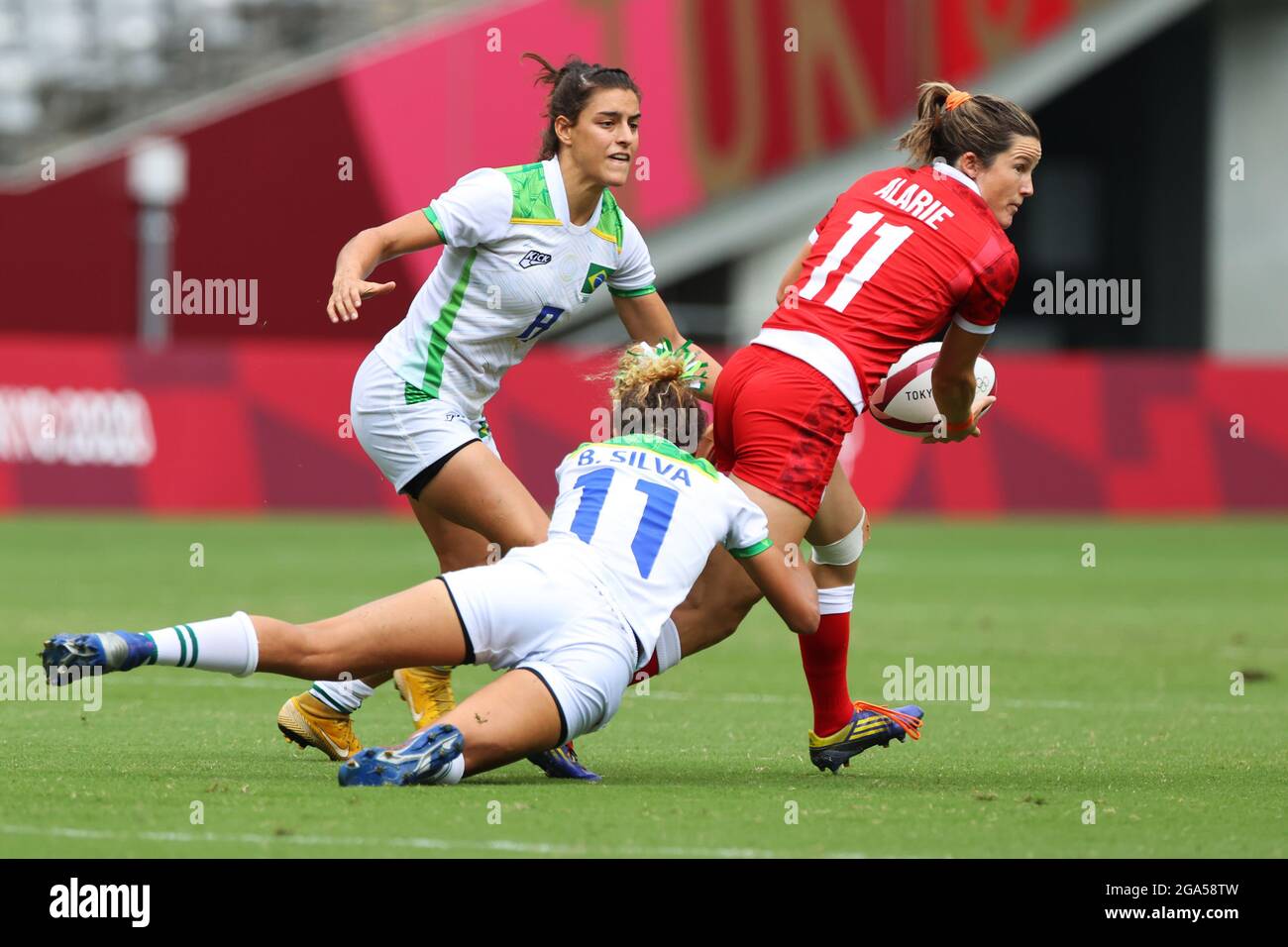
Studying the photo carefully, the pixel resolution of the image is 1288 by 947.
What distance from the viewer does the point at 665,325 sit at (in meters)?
7.44

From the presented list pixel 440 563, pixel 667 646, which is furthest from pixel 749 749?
pixel 440 563

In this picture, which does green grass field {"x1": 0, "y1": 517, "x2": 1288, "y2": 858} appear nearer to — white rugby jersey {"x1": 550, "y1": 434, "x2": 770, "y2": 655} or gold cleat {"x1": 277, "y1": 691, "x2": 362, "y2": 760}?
gold cleat {"x1": 277, "y1": 691, "x2": 362, "y2": 760}

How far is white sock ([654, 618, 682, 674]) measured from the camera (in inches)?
259

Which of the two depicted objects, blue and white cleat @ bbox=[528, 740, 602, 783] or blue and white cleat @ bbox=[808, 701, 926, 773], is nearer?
blue and white cleat @ bbox=[528, 740, 602, 783]

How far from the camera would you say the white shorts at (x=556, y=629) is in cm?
604

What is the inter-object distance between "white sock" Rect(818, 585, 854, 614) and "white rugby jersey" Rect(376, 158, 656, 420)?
136 centimetres

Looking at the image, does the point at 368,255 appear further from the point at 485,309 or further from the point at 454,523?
the point at 454,523

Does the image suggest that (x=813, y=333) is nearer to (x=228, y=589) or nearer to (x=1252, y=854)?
(x=1252, y=854)

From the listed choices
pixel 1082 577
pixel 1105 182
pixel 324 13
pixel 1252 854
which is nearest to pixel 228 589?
pixel 1082 577

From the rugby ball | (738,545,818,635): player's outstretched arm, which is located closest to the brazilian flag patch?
the rugby ball

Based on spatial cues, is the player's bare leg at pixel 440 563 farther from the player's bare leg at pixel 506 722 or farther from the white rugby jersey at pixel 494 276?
the player's bare leg at pixel 506 722

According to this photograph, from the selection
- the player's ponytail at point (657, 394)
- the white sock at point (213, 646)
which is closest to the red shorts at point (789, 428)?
the player's ponytail at point (657, 394)

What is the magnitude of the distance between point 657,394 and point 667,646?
2.70 ft
